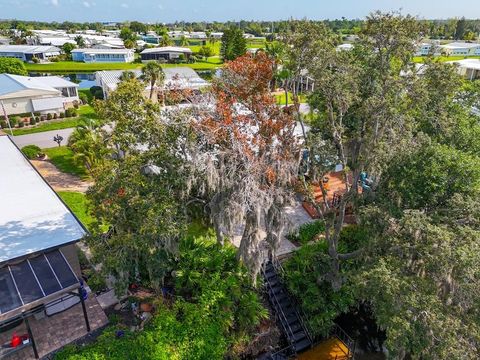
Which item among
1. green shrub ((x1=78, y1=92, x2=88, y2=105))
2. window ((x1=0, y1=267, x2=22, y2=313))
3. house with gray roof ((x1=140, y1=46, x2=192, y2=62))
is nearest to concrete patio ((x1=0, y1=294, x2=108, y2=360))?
window ((x1=0, y1=267, x2=22, y2=313))

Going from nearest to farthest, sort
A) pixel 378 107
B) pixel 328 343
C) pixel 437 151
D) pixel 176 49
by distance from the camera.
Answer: pixel 437 151
pixel 378 107
pixel 328 343
pixel 176 49

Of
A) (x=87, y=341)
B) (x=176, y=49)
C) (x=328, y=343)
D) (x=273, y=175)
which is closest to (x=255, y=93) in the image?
(x=273, y=175)

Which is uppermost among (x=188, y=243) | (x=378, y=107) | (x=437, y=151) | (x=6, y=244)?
(x=378, y=107)

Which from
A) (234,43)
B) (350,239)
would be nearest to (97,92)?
(234,43)

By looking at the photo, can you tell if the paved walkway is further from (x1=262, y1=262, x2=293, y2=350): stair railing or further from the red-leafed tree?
(x1=262, y1=262, x2=293, y2=350): stair railing

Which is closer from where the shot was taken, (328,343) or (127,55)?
(328,343)

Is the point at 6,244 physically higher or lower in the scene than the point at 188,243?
higher

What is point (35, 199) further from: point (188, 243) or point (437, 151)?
point (437, 151)

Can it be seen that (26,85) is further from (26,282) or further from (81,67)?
(81,67)
